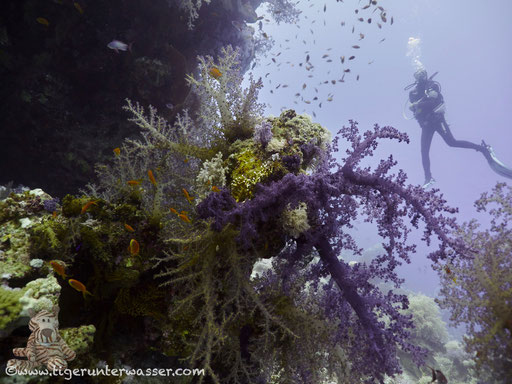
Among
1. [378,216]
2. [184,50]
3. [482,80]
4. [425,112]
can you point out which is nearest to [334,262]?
[378,216]

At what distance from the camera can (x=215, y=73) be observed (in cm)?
408

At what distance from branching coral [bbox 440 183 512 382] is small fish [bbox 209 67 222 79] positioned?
13.7ft

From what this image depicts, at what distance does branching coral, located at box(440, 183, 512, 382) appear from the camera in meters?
2.97

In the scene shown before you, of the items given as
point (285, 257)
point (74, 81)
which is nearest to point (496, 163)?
point (285, 257)

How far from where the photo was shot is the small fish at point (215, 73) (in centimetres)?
403

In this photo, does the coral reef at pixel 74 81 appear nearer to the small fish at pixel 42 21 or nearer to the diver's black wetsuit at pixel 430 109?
the small fish at pixel 42 21

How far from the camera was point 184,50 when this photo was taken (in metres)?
8.52

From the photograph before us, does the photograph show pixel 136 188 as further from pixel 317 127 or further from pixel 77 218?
pixel 317 127

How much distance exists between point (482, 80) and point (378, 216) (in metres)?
196

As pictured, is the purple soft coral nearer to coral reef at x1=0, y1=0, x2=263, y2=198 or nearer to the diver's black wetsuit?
coral reef at x1=0, y1=0, x2=263, y2=198

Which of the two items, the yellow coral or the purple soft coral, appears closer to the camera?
the purple soft coral

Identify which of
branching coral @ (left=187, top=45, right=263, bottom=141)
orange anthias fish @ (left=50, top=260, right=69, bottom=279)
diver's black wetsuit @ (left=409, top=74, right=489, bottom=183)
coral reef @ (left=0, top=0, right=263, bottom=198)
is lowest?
orange anthias fish @ (left=50, top=260, right=69, bottom=279)

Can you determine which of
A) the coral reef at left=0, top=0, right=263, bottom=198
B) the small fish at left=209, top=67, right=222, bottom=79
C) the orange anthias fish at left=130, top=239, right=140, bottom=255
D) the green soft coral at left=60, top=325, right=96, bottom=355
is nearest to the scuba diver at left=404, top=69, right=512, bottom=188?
the coral reef at left=0, top=0, right=263, bottom=198

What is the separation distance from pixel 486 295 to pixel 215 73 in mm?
5025
